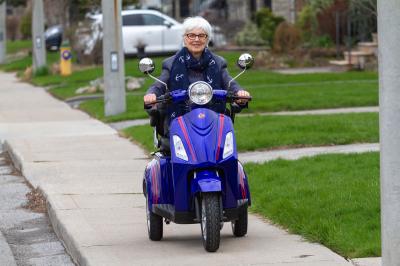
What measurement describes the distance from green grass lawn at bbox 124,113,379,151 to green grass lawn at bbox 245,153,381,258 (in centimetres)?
173

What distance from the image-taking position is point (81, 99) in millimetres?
24156

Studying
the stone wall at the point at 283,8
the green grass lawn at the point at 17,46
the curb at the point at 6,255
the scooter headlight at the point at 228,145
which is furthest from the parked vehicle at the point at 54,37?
the scooter headlight at the point at 228,145

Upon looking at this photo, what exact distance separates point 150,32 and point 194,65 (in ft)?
93.3

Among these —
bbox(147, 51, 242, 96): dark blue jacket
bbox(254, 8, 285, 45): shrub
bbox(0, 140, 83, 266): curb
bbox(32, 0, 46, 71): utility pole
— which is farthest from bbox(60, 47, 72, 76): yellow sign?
bbox(147, 51, 242, 96): dark blue jacket

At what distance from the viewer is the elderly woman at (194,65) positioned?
860 centimetres

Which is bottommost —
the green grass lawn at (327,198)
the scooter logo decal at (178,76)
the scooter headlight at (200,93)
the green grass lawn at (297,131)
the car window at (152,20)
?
the green grass lawn at (297,131)

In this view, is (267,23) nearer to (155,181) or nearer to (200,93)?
(155,181)

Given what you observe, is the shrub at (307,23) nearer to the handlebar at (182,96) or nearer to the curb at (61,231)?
the curb at (61,231)

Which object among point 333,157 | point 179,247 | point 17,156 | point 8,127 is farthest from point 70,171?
point 8,127

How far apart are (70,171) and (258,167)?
2.26 metres

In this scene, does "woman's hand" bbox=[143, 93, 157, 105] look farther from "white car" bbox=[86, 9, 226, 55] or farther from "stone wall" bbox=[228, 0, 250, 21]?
"stone wall" bbox=[228, 0, 250, 21]

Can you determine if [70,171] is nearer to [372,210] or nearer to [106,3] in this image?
[372,210]

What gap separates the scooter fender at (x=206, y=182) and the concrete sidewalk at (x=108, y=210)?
0.48 meters

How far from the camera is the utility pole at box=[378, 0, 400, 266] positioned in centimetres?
627
